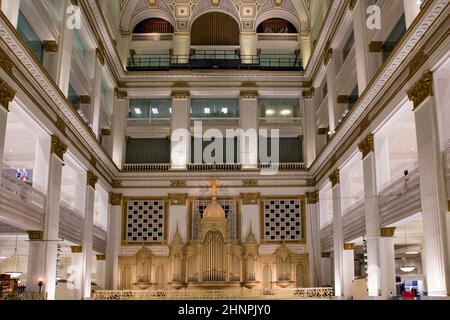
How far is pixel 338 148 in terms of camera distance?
24.8 m

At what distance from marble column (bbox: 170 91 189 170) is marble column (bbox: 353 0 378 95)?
12.9 m

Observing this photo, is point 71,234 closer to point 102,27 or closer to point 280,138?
point 102,27

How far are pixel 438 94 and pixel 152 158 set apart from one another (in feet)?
68.7

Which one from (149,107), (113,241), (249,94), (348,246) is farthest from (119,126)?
(348,246)

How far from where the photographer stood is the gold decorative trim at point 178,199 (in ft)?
100.0

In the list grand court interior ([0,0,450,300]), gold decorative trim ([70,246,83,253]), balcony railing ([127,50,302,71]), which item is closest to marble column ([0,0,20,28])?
grand court interior ([0,0,450,300])

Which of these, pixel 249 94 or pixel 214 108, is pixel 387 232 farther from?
pixel 214 108

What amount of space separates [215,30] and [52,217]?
1970cm

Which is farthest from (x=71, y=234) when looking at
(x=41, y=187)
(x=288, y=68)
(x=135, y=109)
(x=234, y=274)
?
(x=288, y=68)

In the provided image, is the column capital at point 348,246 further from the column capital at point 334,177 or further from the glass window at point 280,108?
the glass window at point 280,108

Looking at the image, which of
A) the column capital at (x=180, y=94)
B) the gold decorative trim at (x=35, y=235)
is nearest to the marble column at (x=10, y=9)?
the gold decorative trim at (x=35, y=235)

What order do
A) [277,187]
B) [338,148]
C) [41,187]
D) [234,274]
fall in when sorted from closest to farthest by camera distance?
[41,187] < [338,148] < [234,274] < [277,187]

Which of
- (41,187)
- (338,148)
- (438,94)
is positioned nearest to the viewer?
(438,94)

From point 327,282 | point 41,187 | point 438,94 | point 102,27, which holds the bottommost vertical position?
point 327,282
